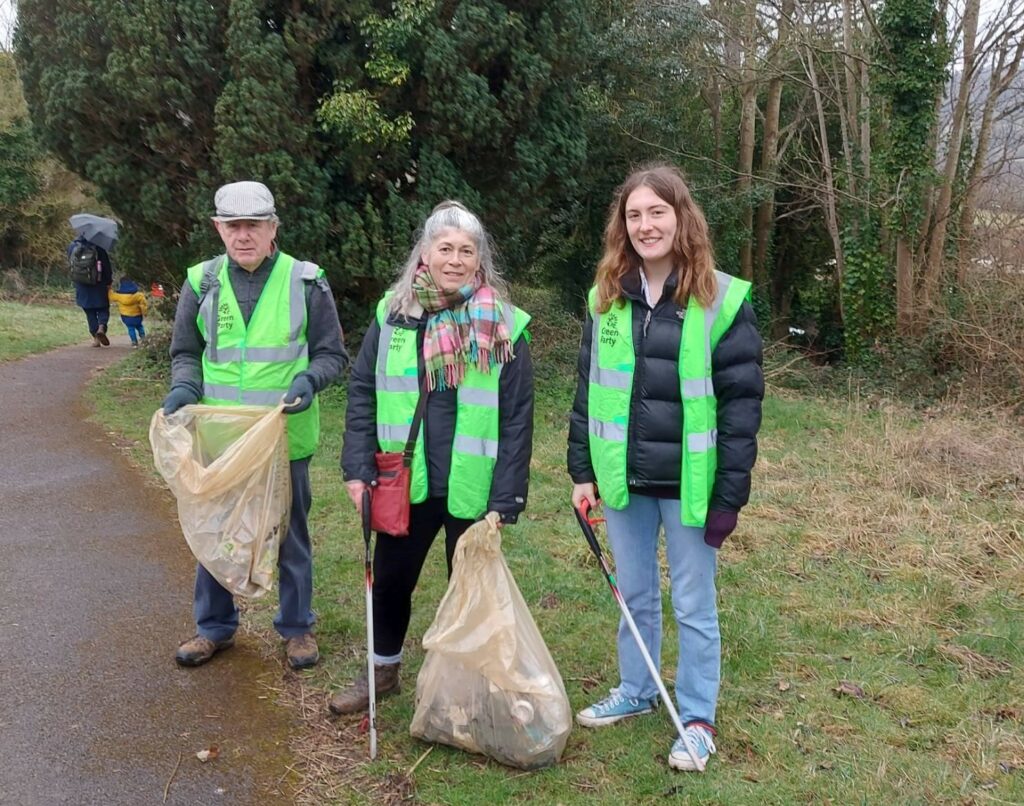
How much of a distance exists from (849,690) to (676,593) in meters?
1.13

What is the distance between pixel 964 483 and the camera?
21.7 feet

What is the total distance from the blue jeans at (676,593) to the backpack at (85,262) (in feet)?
36.9

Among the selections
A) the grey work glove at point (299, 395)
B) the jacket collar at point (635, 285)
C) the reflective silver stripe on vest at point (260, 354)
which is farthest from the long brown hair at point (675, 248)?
the reflective silver stripe on vest at point (260, 354)

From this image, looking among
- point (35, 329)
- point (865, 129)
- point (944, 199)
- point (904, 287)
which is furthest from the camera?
point (35, 329)

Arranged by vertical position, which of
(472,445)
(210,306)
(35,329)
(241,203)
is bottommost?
(35,329)

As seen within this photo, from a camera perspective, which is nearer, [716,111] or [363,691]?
[363,691]

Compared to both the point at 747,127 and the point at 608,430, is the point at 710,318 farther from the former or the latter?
the point at 747,127

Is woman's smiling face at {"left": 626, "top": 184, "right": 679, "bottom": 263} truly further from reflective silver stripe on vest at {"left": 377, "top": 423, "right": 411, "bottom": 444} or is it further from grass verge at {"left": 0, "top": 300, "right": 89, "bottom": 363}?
grass verge at {"left": 0, "top": 300, "right": 89, "bottom": 363}

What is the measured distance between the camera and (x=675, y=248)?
113 inches

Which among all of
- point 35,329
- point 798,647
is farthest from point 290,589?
point 35,329

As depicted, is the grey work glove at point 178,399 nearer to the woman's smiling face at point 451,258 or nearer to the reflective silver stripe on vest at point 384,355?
the reflective silver stripe on vest at point 384,355

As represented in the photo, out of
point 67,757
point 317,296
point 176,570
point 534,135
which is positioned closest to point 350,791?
point 67,757

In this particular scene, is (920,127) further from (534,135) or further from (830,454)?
(830,454)

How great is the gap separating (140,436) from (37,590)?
3.37 m
